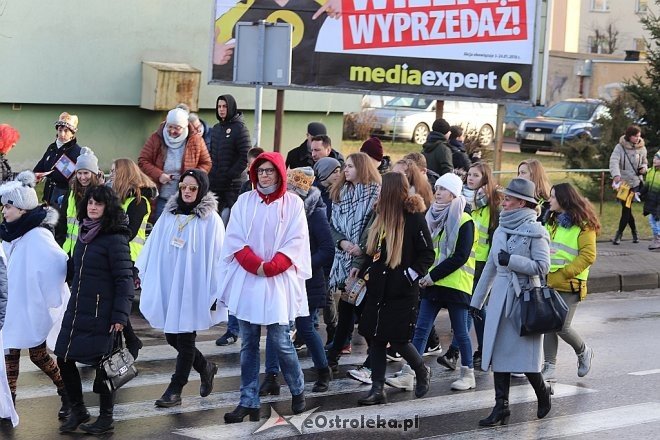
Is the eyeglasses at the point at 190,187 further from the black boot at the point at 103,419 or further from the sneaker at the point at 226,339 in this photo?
the sneaker at the point at 226,339

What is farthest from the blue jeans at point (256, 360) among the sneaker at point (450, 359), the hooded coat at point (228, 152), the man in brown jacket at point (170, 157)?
the hooded coat at point (228, 152)

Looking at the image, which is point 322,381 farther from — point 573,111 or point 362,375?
point 573,111

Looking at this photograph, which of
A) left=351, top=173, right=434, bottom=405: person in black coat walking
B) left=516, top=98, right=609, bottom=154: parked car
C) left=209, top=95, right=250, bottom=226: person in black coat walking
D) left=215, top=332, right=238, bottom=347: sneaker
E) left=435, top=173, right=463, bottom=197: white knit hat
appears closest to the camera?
left=351, top=173, right=434, bottom=405: person in black coat walking

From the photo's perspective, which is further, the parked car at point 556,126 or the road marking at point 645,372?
the parked car at point 556,126

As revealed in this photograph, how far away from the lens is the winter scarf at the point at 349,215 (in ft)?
31.9

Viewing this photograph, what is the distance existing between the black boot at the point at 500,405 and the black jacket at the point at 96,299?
8.69 ft

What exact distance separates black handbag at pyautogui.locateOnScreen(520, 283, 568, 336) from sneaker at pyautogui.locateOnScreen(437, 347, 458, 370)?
1.95 m

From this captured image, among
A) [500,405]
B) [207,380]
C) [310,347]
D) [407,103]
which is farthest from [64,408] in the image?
[407,103]

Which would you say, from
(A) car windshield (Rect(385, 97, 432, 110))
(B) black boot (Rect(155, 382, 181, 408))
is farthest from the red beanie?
(A) car windshield (Rect(385, 97, 432, 110))

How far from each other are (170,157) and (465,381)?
4.82 m

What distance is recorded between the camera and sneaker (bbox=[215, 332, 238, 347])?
11070 mm

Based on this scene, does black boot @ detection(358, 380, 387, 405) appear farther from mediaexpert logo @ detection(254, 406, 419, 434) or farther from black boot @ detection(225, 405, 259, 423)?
black boot @ detection(225, 405, 259, 423)

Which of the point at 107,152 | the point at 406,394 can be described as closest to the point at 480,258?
the point at 406,394

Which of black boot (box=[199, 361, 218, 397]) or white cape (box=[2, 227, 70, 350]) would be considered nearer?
white cape (box=[2, 227, 70, 350])
